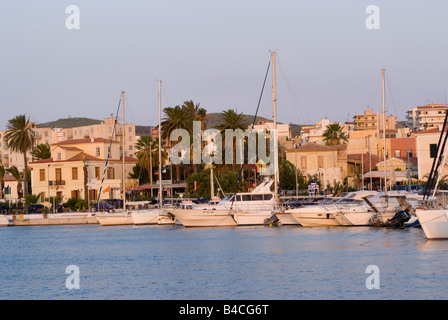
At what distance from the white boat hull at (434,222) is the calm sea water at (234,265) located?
0.45 meters

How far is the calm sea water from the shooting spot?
98.1ft

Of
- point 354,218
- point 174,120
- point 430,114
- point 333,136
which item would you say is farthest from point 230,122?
point 430,114

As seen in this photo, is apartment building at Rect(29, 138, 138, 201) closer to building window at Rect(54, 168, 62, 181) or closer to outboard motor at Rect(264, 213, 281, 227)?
building window at Rect(54, 168, 62, 181)

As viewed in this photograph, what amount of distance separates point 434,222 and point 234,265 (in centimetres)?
1125

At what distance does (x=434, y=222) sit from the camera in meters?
41.4

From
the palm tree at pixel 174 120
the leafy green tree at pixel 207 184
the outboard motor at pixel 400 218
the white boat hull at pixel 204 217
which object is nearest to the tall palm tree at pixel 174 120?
the palm tree at pixel 174 120

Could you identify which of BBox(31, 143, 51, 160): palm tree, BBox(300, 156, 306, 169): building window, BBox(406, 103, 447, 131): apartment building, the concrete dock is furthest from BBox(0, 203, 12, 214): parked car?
BBox(406, 103, 447, 131): apartment building

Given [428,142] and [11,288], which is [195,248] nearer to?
[11,288]

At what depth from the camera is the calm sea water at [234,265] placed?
98.1 feet

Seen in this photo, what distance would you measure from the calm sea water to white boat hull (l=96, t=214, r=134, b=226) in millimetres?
12803

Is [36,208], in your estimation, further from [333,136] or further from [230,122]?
[333,136]
